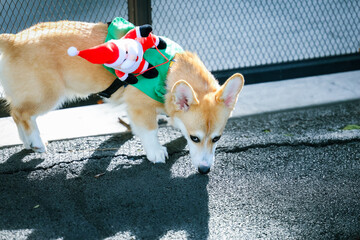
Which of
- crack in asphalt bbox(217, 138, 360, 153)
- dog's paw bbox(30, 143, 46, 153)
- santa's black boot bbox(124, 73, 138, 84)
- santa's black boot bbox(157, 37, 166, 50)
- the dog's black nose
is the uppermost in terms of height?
santa's black boot bbox(157, 37, 166, 50)

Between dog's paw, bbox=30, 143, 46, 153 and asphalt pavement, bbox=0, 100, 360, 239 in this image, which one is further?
dog's paw, bbox=30, 143, 46, 153

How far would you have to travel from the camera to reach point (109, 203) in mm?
2979

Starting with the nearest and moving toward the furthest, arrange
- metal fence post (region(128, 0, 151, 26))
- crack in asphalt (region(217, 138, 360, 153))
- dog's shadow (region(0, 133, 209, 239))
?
dog's shadow (region(0, 133, 209, 239)), crack in asphalt (region(217, 138, 360, 153)), metal fence post (region(128, 0, 151, 26))

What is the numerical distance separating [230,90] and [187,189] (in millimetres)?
846

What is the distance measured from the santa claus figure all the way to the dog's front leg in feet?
0.79

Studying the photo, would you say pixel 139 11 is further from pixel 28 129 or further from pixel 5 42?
pixel 28 129

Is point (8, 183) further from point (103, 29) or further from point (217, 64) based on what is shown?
point (217, 64)

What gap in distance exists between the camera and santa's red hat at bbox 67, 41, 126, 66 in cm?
281

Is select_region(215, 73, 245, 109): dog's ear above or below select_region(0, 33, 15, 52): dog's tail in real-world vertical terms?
below

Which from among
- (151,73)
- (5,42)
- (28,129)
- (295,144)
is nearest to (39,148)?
(28,129)

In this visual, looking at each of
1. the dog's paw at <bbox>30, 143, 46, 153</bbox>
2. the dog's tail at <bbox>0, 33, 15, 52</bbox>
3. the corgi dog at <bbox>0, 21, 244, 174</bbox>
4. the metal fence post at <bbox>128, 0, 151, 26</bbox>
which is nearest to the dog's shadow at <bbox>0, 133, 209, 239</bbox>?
the corgi dog at <bbox>0, 21, 244, 174</bbox>

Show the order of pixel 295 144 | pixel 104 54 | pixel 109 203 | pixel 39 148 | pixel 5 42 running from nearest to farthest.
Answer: pixel 104 54
pixel 109 203
pixel 5 42
pixel 39 148
pixel 295 144

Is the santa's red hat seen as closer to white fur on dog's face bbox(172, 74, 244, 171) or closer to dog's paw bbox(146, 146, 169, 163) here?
white fur on dog's face bbox(172, 74, 244, 171)

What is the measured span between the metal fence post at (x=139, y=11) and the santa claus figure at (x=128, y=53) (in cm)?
103
